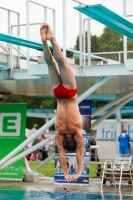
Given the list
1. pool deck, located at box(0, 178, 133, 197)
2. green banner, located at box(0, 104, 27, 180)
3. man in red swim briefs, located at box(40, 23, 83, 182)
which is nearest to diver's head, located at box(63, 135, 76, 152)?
man in red swim briefs, located at box(40, 23, 83, 182)

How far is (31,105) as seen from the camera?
8388 centimetres

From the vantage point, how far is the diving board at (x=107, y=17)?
38.8ft

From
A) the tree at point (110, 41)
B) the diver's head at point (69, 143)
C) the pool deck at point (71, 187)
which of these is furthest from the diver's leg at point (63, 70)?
the pool deck at point (71, 187)

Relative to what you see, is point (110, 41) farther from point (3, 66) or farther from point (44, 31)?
point (44, 31)

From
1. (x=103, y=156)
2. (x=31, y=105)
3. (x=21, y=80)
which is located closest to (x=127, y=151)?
(x=103, y=156)

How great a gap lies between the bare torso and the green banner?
15788 millimetres

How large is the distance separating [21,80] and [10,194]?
4.15m

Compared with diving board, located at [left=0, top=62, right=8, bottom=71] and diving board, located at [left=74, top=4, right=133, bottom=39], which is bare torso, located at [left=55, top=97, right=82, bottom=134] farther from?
diving board, located at [left=0, top=62, right=8, bottom=71]

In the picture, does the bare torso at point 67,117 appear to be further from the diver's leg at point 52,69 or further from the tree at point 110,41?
the tree at point 110,41

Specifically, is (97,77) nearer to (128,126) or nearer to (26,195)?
(26,195)

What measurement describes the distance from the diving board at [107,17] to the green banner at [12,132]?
10417 millimetres

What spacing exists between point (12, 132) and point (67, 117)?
16294 mm

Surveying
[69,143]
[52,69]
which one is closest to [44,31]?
[52,69]

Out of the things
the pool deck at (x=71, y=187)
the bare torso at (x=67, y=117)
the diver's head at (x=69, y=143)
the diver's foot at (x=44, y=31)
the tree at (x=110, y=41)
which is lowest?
the pool deck at (x=71, y=187)
